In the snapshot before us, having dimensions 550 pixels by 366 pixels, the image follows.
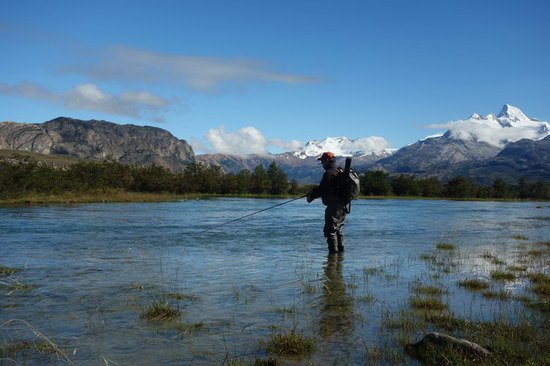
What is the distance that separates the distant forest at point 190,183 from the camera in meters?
64.2

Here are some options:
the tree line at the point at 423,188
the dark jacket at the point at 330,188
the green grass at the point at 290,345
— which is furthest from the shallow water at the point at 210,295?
the tree line at the point at 423,188

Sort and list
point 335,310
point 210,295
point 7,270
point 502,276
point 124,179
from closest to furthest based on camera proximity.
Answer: point 335,310 < point 210,295 < point 502,276 < point 7,270 < point 124,179

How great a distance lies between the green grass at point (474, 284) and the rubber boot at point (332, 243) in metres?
5.25

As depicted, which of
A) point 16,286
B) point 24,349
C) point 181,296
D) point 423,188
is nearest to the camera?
point 24,349

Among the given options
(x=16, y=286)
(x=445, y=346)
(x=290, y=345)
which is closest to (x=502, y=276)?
(x=445, y=346)

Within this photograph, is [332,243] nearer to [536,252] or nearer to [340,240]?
[340,240]

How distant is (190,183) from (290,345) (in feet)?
422

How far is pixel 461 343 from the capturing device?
596cm

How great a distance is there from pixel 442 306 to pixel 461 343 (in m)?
2.86

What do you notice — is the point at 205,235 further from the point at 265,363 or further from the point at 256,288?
the point at 265,363

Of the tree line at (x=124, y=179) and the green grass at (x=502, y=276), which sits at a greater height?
the tree line at (x=124, y=179)

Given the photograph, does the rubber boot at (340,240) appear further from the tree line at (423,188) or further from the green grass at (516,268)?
the tree line at (423,188)

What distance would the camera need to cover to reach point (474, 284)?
10.7 meters

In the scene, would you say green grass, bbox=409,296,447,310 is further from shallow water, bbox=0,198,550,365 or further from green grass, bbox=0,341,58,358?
green grass, bbox=0,341,58,358
